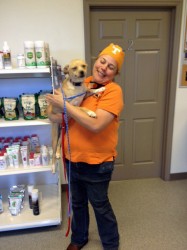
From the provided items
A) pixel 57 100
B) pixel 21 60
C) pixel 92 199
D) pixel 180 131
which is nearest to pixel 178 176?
pixel 180 131

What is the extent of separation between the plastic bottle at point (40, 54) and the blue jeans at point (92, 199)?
2.42 feet

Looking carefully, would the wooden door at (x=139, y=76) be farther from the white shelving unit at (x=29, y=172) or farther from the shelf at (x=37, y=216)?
the shelf at (x=37, y=216)

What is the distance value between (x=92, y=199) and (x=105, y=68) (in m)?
0.80

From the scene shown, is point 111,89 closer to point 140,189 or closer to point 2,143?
point 2,143

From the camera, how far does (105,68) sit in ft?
4.17

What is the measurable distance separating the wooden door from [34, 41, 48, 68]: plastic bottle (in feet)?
2.25

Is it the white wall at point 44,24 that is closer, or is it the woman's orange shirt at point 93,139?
the woman's orange shirt at point 93,139

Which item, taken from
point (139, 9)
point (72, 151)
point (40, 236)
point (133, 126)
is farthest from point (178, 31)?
point (40, 236)

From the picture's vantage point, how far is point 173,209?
2188mm

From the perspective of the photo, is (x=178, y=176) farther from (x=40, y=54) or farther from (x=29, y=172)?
(x=40, y=54)

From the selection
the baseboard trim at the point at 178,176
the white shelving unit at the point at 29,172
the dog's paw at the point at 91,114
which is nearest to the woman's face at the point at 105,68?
the dog's paw at the point at 91,114

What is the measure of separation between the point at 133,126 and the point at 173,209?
0.94 m

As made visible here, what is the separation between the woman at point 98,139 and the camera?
1251mm

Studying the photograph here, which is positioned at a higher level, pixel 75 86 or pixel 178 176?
pixel 75 86
